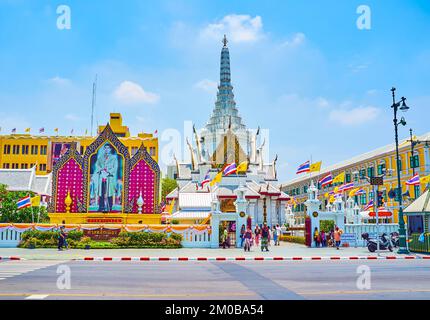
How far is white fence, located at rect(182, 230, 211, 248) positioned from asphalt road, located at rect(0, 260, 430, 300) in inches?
563

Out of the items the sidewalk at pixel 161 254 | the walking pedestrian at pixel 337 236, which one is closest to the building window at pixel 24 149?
the sidewalk at pixel 161 254

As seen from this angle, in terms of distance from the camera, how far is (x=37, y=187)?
212 ft

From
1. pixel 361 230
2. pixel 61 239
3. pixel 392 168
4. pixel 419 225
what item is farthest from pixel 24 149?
pixel 419 225

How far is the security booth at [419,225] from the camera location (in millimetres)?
25922

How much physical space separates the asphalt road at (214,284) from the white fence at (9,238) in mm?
14801

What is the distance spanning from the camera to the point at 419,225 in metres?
28.5

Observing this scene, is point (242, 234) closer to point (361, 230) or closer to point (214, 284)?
point (361, 230)

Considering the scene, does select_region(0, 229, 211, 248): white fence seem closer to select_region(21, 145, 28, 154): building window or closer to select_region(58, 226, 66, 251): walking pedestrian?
select_region(58, 226, 66, 251): walking pedestrian

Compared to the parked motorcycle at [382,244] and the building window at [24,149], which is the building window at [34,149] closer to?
the building window at [24,149]

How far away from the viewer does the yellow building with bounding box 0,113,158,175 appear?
8275 centimetres

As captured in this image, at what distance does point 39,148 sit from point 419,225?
74389 millimetres

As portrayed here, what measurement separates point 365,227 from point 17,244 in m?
25.2

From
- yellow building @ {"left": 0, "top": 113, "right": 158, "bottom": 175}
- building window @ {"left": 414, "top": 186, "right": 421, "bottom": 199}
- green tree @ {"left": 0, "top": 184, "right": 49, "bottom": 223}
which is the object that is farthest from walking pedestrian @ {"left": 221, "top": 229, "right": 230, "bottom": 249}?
yellow building @ {"left": 0, "top": 113, "right": 158, "bottom": 175}

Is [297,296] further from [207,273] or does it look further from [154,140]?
[154,140]
